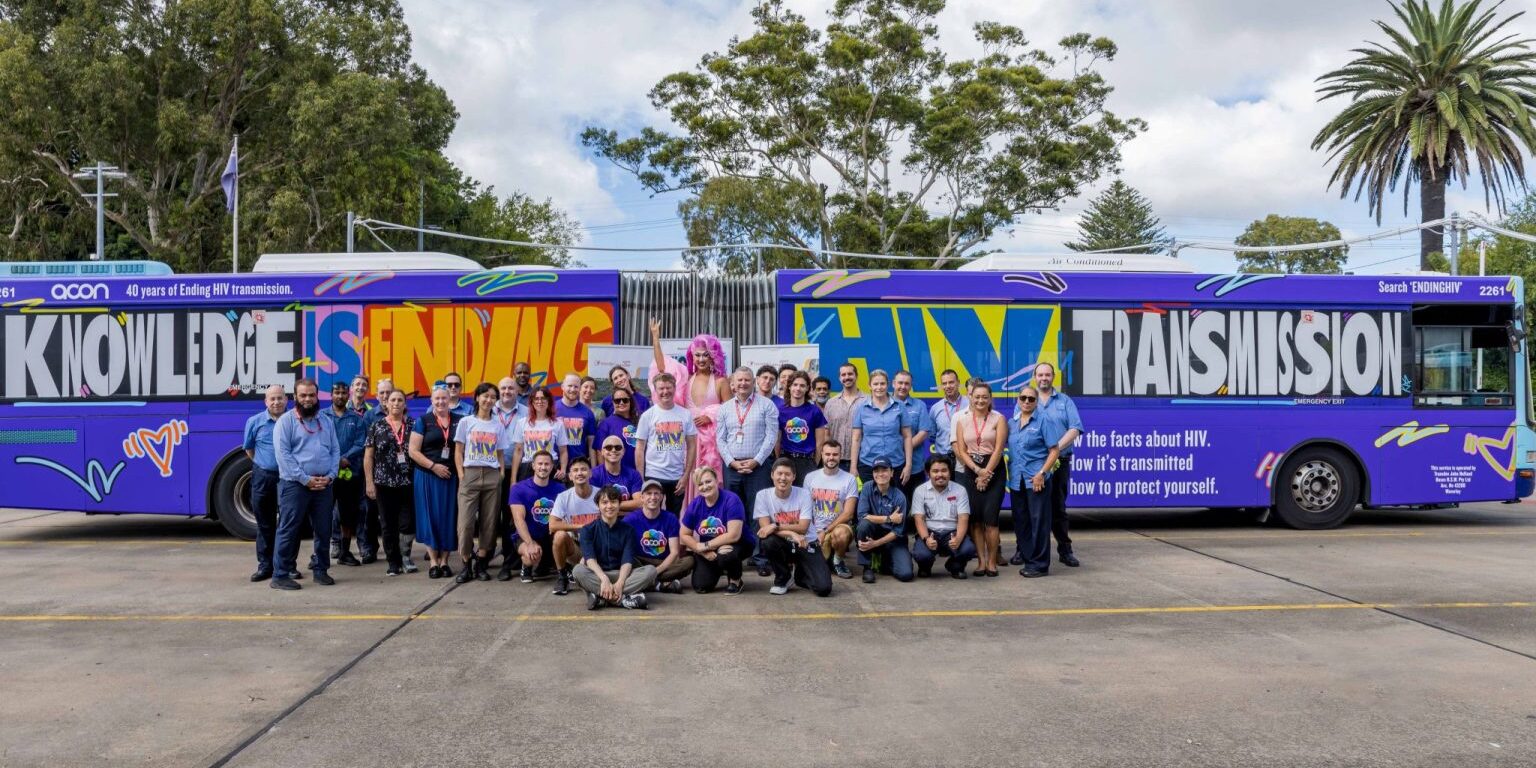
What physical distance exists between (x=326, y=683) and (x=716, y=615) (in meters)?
2.72

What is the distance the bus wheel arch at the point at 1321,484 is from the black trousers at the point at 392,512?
9.00 m

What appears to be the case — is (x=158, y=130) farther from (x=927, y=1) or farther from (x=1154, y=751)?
(x=1154, y=751)

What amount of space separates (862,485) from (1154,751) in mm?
4923

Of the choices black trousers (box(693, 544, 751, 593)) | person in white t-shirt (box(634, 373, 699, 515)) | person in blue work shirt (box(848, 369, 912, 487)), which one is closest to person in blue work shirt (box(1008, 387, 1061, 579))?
person in blue work shirt (box(848, 369, 912, 487))

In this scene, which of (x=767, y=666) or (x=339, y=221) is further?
(x=339, y=221)

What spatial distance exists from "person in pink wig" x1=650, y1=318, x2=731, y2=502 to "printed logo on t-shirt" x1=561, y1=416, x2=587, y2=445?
2.36ft

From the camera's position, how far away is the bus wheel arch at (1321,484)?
12.1 metres

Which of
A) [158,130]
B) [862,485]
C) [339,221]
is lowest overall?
[862,485]

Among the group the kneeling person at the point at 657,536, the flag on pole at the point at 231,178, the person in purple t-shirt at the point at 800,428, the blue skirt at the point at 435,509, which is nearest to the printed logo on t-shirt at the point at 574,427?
the blue skirt at the point at 435,509

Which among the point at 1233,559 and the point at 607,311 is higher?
the point at 607,311

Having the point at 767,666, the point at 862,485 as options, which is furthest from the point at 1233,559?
the point at 767,666

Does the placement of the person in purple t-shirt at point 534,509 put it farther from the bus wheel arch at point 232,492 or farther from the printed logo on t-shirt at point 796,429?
the bus wheel arch at point 232,492

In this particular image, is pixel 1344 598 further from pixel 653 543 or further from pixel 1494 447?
pixel 1494 447

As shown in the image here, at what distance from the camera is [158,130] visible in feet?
97.5
